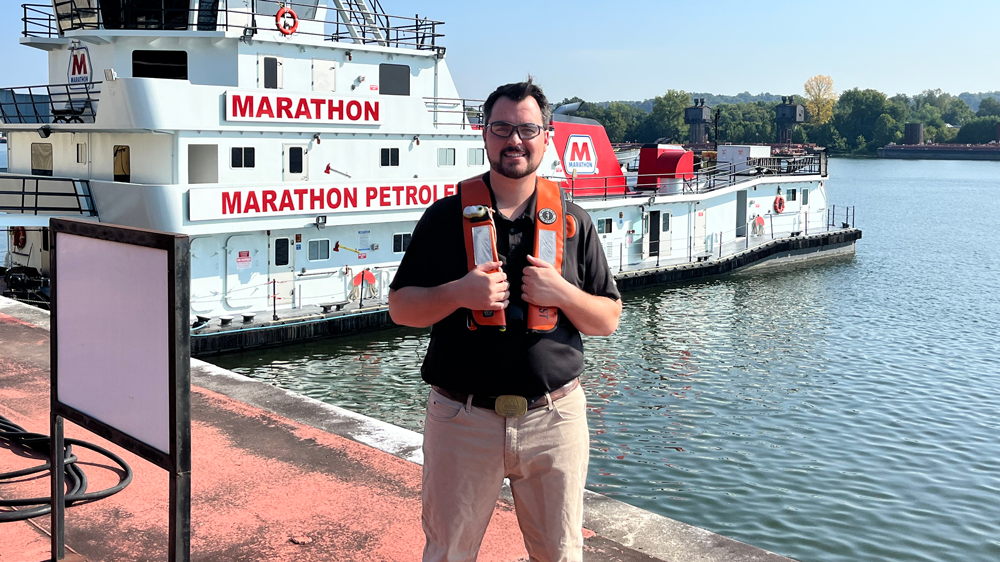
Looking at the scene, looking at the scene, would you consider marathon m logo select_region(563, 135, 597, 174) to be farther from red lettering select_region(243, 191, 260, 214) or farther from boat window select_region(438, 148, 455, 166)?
red lettering select_region(243, 191, 260, 214)

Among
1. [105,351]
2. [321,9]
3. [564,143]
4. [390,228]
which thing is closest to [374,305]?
[390,228]

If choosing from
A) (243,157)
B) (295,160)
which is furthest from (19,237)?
(295,160)

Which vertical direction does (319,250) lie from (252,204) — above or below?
below

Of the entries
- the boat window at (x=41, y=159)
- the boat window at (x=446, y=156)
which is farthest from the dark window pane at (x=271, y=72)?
the boat window at (x=41, y=159)

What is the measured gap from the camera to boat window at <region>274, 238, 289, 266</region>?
18766mm

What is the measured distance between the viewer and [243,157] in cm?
1816

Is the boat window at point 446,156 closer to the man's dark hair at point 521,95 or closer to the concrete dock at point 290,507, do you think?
the concrete dock at point 290,507

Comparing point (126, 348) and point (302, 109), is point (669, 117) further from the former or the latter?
point (126, 348)

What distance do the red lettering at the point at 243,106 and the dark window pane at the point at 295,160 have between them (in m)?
1.26

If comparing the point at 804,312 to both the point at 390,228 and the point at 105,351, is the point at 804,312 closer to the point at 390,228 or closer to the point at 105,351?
the point at 390,228

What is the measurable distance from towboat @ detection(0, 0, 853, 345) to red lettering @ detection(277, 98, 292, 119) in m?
0.03

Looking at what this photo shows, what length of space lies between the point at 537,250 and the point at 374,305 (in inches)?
665

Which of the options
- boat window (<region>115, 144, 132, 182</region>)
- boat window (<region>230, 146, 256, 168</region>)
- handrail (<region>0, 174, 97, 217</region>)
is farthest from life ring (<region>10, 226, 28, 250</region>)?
boat window (<region>230, 146, 256, 168</region>)

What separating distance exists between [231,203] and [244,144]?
1304 mm
